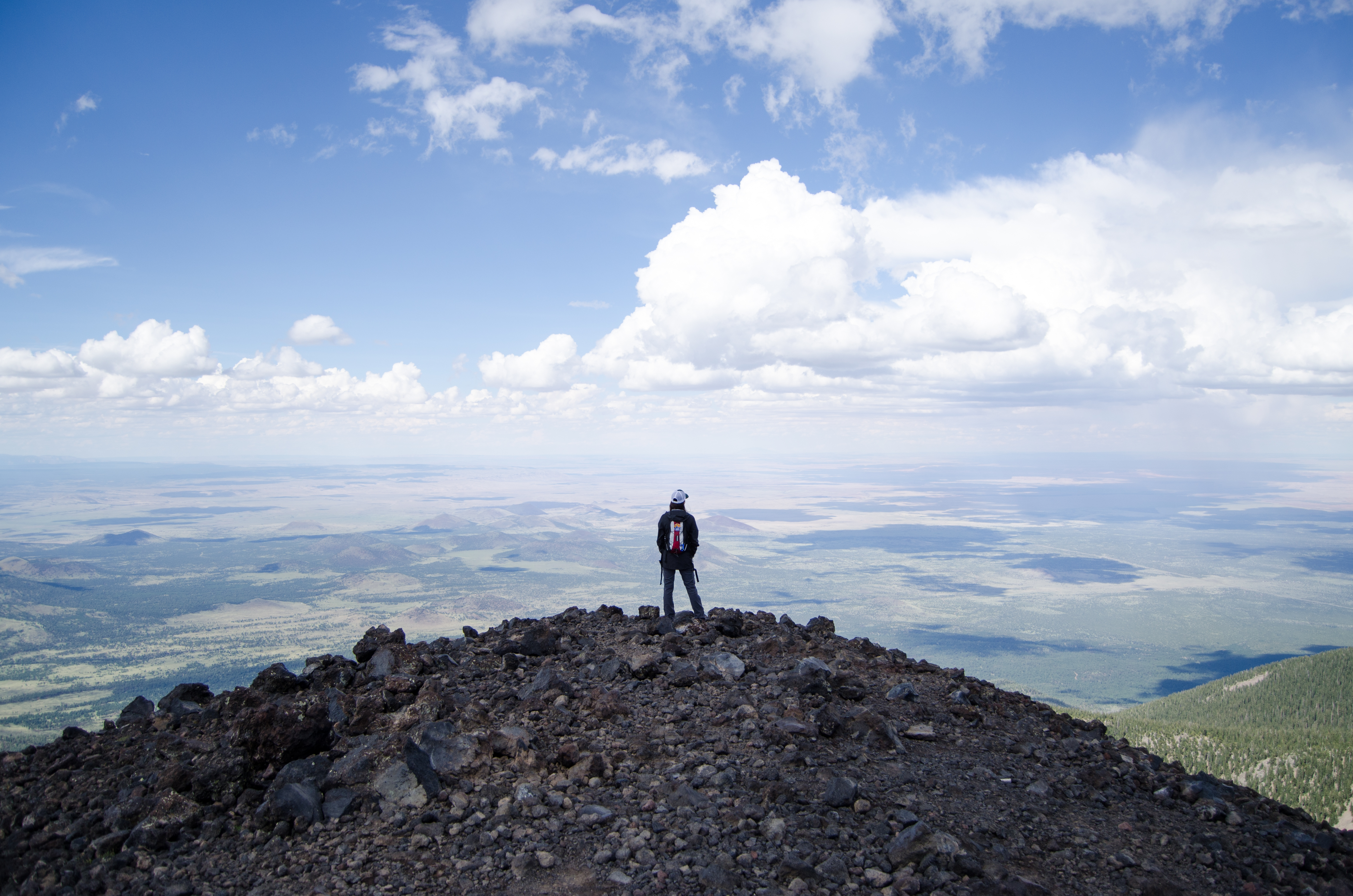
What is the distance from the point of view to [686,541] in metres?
19.0

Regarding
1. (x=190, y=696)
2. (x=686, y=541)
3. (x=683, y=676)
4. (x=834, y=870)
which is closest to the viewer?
(x=834, y=870)

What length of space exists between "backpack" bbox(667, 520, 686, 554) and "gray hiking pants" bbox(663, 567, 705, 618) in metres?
0.56

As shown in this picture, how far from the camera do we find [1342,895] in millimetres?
7641

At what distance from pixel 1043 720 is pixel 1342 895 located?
559 centimetres

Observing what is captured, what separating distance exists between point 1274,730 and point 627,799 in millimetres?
57019

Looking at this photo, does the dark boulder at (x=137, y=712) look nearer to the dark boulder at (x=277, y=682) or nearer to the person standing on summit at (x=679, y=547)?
the dark boulder at (x=277, y=682)

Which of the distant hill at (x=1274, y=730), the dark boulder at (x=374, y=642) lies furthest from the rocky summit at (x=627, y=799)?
the distant hill at (x=1274, y=730)

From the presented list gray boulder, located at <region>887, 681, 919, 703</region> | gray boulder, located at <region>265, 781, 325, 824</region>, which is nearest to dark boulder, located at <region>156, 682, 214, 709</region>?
gray boulder, located at <region>265, 781, 325, 824</region>

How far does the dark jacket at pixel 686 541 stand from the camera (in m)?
19.0

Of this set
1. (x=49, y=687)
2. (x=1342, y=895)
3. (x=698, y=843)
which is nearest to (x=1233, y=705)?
(x=1342, y=895)

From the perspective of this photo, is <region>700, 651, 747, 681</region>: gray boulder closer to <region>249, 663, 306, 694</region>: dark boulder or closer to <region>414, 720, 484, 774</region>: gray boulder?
<region>414, 720, 484, 774</region>: gray boulder

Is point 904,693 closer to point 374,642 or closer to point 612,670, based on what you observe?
point 612,670

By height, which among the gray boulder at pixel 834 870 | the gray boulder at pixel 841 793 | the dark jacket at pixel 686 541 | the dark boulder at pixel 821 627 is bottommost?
the dark boulder at pixel 821 627

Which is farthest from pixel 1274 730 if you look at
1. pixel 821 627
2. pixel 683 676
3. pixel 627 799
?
pixel 627 799
